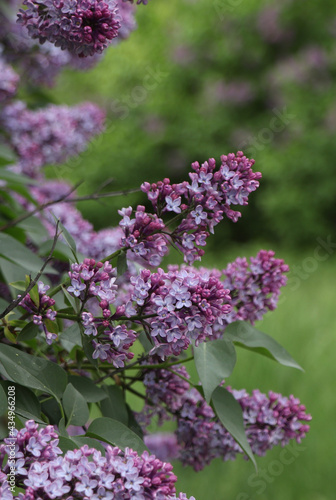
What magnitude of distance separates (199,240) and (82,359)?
12.2 inches

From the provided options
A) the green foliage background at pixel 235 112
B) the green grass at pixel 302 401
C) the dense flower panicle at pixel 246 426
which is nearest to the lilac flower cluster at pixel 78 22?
the dense flower panicle at pixel 246 426

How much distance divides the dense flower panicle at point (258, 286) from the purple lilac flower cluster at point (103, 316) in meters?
0.33

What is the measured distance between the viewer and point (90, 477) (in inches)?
27.5

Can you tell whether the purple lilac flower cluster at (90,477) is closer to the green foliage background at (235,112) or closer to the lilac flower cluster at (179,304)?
the lilac flower cluster at (179,304)

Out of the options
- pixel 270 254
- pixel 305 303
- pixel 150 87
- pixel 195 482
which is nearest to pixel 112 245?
pixel 270 254

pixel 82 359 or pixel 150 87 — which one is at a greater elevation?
pixel 150 87

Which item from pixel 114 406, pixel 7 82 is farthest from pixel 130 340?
pixel 7 82

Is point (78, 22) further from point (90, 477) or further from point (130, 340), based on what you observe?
point (90, 477)

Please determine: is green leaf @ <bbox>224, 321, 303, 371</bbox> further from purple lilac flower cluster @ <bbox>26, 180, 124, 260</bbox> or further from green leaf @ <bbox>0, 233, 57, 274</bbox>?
purple lilac flower cluster @ <bbox>26, 180, 124, 260</bbox>

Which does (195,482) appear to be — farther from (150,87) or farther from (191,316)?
(150,87)

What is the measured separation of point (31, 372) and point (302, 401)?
2.90 meters

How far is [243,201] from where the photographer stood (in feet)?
2.90

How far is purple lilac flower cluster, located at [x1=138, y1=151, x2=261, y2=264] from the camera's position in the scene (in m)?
0.87

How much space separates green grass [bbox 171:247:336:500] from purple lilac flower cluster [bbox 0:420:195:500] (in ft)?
6.92
